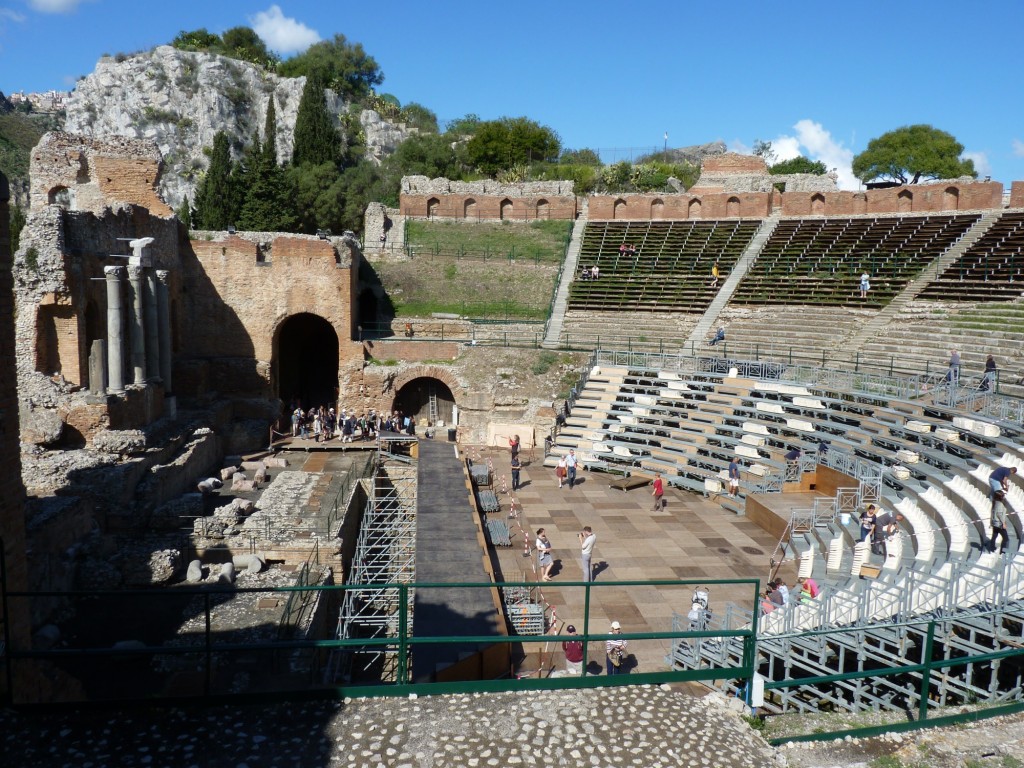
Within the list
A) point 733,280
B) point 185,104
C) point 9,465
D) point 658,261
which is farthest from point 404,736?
point 185,104

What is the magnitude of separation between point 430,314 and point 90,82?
50496 millimetres

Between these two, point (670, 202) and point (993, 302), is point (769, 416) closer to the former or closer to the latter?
point (993, 302)

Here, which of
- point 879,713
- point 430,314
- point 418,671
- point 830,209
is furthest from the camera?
point 830,209

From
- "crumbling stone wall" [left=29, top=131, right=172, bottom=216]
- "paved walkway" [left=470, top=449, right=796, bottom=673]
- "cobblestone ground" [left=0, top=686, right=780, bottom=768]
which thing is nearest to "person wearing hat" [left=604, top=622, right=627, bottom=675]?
"paved walkway" [left=470, top=449, right=796, bottom=673]

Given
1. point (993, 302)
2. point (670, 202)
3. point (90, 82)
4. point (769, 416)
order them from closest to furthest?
point (769, 416), point (993, 302), point (670, 202), point (90, 82)

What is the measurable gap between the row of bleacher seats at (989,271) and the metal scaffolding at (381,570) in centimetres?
1846

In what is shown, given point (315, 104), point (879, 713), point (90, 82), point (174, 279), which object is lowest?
point (879, 713)

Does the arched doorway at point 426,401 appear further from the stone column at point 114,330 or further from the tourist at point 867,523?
the tourist at point 867,523

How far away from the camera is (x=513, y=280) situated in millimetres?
32719

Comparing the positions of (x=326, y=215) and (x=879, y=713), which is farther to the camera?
(x=326, y=215)

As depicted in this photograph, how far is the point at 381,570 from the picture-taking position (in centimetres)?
1389

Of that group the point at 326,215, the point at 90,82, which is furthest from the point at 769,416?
the point at 90,82

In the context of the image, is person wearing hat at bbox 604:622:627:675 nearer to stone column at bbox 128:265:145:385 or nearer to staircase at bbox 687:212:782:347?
stone column at bbox 128:265:145:385

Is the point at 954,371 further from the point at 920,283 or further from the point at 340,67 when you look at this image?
the point at 340,67
